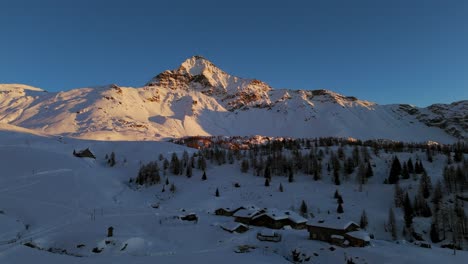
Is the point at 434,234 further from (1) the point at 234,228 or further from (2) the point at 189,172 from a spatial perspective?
(2) the point at 189,172

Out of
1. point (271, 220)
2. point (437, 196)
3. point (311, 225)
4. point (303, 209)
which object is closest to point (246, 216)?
point (271, 220)

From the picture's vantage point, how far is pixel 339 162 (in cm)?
11969

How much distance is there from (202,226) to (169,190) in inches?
1837

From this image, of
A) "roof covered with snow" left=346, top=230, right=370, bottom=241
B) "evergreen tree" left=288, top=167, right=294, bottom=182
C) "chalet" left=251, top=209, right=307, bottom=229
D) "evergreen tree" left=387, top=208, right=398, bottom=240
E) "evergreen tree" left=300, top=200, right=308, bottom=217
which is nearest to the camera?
"roof covered with snow" left=346, top=230, right=370, bottom=241

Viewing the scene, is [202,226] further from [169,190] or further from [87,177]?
[87,177]

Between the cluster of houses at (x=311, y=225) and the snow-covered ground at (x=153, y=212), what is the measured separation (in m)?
1.70

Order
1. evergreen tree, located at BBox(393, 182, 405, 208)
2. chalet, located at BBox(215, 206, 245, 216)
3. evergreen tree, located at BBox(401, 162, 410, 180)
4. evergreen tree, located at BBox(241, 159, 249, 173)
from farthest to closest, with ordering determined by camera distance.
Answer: evergreen tree, located at BBox(241, 159, 249, 173)
evergreen tree, located at BBox(401, 162, 410, 180)
evergreen tree, located at BBox(393, 182, 405, 208)
chalet, located at BBox(215, 206, 245, 216)

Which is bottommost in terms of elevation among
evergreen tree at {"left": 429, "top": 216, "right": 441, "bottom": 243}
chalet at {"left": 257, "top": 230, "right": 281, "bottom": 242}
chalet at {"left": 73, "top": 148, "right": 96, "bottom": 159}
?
evergreen tree at {"left": 429, "top": 216, "right": 441, "bottom": 243}

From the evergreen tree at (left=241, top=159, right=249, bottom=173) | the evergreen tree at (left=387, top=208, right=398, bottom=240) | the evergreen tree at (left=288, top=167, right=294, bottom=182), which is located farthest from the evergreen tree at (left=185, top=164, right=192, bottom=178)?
the evergreen tree at (left=387, top=208, right=398, bottom=240)

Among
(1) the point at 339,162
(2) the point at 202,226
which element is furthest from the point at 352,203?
(2) the point at 202,226

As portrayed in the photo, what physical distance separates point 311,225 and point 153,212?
101ft

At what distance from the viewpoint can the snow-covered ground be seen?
38.1 meters

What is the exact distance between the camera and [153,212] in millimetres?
66125

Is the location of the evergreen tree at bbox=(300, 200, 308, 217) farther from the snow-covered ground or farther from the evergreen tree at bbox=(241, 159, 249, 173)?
the evergreen tree at bbox=(241, 159, 249, 173)
